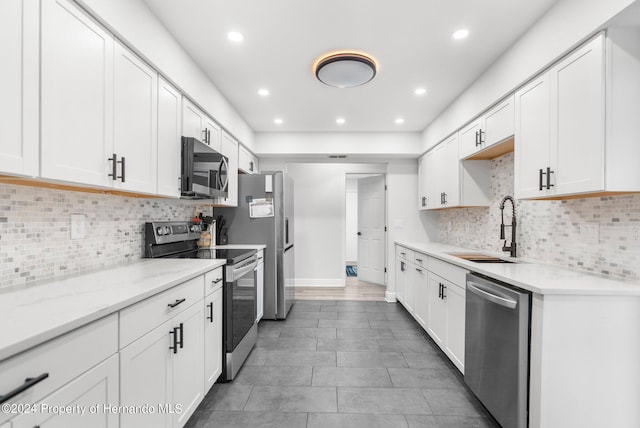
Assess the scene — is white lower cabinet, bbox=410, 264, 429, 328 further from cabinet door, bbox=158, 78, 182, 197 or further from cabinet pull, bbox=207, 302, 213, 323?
cabinet door, bbox=158, 78, 182, 197

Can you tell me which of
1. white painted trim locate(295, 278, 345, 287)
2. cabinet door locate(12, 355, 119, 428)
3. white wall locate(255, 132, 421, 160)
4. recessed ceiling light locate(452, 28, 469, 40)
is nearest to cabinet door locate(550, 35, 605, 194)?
recessed ceiling light locate(452, 28, 469, 40)

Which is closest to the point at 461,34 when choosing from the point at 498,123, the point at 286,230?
the point at 498,123

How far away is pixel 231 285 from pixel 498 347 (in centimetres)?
180

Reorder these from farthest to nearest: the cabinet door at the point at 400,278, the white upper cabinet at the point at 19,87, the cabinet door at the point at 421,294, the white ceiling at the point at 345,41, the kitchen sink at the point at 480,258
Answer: the cabinet door at the point at 400,278
the cabinet door at the point at 421,294
the kitchen sink at the point at 480,258
the white ceiling at the point at 345,41
the white upper cabinet at the point at 19,87

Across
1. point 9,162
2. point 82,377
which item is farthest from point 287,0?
point 82,377

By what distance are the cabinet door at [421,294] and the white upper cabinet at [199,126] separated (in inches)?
99.8

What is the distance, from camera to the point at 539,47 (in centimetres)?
188

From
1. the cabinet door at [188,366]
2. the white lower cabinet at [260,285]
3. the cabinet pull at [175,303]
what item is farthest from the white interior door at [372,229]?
the cabinet pull at [175,303]

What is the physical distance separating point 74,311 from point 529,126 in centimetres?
263

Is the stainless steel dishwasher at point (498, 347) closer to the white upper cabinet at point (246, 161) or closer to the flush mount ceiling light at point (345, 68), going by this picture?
the flush mount ceiling light at point (345, 68)

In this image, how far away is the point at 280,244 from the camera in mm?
3598

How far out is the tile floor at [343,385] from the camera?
1842 mm

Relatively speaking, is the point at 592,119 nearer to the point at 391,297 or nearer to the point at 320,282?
the point at 391,297

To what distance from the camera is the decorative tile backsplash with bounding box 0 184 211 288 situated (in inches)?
51.4
